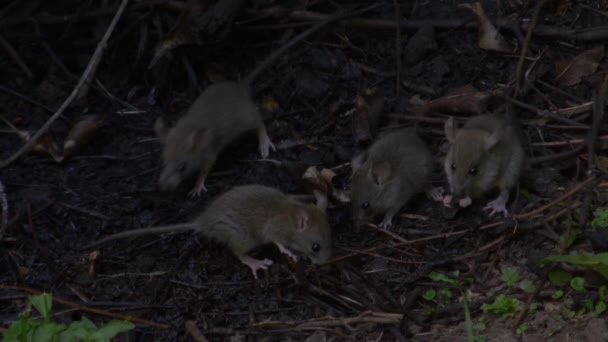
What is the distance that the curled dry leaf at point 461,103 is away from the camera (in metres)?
6.74

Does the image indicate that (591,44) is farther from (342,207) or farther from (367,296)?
(367,296)

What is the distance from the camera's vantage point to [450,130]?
6.29 m

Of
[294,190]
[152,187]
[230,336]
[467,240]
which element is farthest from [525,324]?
[152,187]

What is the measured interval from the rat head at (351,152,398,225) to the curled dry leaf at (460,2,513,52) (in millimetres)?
1604

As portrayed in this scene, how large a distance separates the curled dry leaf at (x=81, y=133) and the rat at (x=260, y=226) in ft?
4.09

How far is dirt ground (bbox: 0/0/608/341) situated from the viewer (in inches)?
214

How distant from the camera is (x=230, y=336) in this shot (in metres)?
5.40

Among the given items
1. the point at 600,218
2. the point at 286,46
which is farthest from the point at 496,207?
the point at 286,46

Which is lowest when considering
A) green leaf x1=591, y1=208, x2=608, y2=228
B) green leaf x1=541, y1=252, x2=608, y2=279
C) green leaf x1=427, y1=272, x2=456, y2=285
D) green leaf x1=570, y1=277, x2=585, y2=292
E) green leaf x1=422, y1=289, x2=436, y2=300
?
green leaf x1=422, y1=289, x2=436, y2=300

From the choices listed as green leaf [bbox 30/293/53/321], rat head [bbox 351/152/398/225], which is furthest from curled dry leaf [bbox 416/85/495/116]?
green leaf [bbox 30/293/53/321]

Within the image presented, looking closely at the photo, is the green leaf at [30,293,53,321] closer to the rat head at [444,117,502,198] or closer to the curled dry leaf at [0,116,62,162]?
the curled dry leaf at [0,116,62,162]

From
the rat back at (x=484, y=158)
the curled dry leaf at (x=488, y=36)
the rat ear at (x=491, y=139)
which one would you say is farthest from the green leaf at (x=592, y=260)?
the curled dry leaf at (x=488, y=36)

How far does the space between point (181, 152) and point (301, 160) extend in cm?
100

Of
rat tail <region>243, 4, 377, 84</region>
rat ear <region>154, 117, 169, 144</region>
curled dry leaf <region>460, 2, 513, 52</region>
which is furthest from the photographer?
rat tail <region>243, 4, 377, 84</region>
